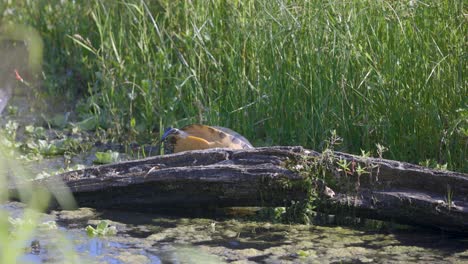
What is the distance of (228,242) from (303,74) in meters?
1.49

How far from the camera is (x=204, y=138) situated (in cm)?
477

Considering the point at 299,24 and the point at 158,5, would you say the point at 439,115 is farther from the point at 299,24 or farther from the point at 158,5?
the point at 158,5

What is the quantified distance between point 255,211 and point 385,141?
0.89 metres

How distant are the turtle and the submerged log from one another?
490 mm

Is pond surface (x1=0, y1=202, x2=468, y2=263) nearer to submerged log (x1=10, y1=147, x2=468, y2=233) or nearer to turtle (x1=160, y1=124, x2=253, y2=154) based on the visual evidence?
submerged log (x1=10, y1=147, x2=468, y2=233)

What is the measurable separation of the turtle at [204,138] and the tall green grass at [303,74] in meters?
0.47

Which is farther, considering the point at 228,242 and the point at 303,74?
the point at 303,74

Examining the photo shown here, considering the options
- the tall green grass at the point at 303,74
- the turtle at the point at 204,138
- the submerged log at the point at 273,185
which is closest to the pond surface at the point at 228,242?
the submerged log at the point at 273,185

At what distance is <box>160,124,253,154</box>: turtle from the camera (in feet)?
15.4

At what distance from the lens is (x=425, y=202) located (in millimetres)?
3924

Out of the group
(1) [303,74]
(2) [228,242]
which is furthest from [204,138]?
(2) [228,242]

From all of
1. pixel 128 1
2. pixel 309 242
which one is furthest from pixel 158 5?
pixel 309 242

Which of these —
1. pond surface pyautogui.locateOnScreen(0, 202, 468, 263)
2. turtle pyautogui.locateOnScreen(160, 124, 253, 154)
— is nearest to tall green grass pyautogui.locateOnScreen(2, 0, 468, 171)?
turtle pyautogui.locateOnScreen(160, 124, 253, 154)

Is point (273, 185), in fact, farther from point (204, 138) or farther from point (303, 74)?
point (303, 74)
